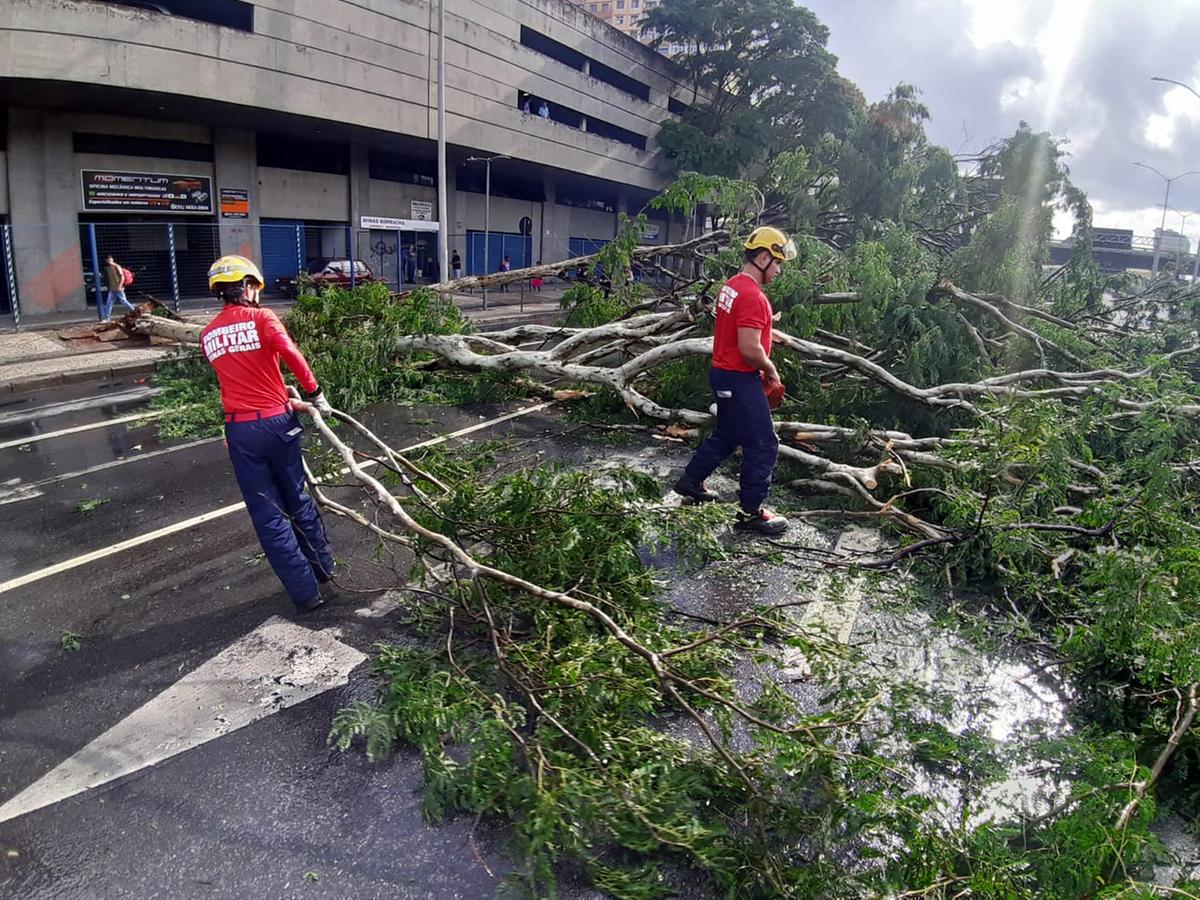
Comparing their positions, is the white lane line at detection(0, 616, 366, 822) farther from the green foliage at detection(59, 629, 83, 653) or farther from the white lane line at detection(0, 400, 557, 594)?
the white lane line at detection(0, 400, 557, 594)

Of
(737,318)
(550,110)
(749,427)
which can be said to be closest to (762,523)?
(749,427)

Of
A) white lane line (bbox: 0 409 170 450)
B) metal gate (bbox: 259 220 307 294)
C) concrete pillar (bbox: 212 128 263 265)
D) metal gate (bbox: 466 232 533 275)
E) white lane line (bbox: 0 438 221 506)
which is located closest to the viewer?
white lane line (bbox: 0 438 221 506)

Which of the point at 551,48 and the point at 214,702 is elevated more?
the point at 551,48

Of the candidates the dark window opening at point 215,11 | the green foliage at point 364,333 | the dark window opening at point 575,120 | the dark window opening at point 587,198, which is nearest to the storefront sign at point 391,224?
the dark window opening at point 215,11

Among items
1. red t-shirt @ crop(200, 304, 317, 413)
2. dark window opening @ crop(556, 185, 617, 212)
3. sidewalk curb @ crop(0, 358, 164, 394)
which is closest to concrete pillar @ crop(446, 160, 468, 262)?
dark window opening @ crop(556, 185, 617, 212)

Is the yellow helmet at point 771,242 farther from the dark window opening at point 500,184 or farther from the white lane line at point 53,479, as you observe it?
the dark window opening at point 500,184

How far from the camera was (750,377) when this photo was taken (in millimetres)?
4719

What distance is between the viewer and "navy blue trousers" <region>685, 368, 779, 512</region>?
469 cm

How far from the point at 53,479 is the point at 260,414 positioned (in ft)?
11.3

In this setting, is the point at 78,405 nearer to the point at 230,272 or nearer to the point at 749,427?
the point at 230,272

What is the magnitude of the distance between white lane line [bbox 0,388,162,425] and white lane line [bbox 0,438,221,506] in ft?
7.76

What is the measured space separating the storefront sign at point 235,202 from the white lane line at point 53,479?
1739 cm

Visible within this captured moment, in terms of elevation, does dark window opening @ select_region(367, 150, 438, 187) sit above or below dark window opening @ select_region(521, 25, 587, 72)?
below

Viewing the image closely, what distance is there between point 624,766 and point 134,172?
22.1 metres
